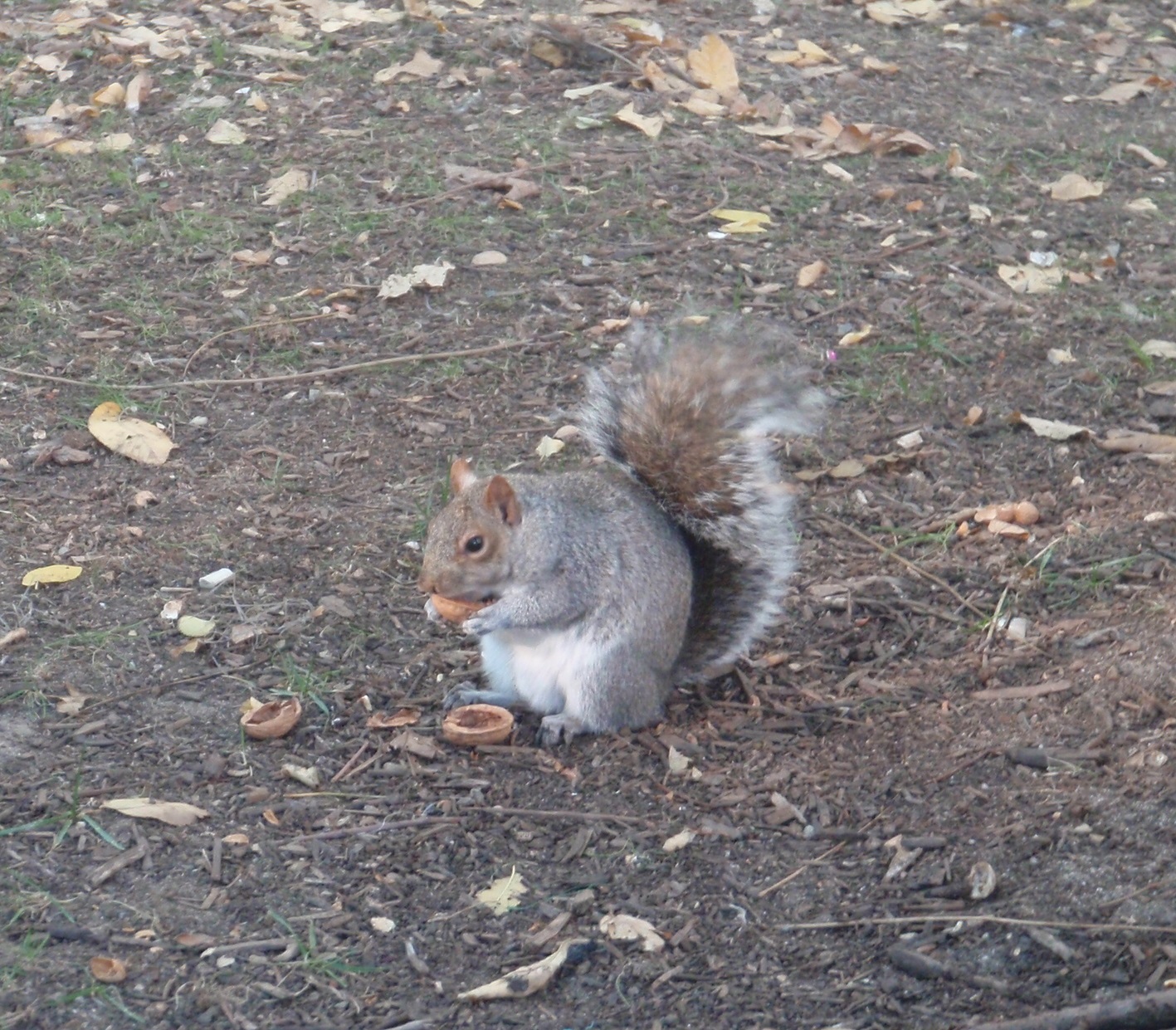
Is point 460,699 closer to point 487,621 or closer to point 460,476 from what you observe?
point 487,621

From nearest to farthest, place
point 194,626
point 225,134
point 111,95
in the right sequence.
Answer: point 194,626, point 225,134, point 111,95

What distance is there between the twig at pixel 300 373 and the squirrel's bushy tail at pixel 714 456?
39.3 inches

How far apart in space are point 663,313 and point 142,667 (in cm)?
179

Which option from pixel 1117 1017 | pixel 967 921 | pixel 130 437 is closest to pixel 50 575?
pixel 130 437

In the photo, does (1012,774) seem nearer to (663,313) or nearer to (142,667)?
(142,667)

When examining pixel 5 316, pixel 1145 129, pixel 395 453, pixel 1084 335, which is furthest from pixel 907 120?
pixel 5 316

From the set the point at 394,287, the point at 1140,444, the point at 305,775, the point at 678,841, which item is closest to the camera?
the point at 678,841

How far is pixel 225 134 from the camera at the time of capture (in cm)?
473

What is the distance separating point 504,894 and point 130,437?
1662 millimetres

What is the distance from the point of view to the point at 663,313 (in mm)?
3979

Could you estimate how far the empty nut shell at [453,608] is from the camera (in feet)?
8.70

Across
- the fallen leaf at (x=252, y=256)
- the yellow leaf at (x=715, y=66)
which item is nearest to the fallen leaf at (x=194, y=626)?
the fallen leaf at (x=252, y=256)

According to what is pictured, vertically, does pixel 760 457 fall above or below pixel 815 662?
above

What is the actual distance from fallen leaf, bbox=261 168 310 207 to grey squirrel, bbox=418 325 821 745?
197 centimetres
